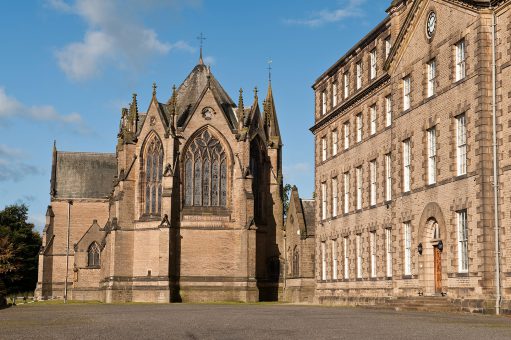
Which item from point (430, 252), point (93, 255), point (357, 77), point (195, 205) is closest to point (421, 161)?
point (430, 252)

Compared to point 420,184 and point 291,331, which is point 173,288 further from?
point 291,331

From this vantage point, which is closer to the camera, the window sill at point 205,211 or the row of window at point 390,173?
the row of window at point 390,173

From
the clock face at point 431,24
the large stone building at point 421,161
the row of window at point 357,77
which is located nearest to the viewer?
the large stone building at point 421,161

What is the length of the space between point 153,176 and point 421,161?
33.1 meters

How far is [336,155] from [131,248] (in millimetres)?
22495

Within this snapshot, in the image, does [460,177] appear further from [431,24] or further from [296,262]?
[296,262]

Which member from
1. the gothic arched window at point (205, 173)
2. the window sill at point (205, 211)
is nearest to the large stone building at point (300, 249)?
the window sill at point (205, 211)

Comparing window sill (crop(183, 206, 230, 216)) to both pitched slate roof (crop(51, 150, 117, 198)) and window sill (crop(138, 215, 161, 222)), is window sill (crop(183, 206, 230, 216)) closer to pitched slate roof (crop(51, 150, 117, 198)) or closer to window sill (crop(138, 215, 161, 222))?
window sill (crop(138, 215, 161, 222))

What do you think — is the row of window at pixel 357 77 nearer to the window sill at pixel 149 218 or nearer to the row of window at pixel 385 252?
the row of window at pixel 385 252

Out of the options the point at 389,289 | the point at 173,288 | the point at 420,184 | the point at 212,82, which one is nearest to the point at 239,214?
the point at 173,288

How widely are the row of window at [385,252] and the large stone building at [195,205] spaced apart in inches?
570

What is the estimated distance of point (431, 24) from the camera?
116ft

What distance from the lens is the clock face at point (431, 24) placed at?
34938mm

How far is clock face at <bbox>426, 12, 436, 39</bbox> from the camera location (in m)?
34.9
